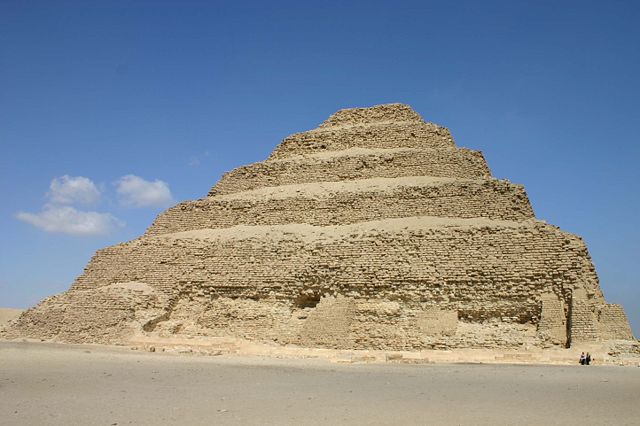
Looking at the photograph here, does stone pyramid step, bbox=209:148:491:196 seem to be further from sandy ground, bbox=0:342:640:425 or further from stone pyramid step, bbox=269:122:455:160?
sandy ground, bbox=0:342:640:425

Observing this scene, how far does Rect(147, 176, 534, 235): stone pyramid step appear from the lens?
75.7 feet

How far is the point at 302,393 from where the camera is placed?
376 inches

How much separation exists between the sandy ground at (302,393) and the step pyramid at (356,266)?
15.4ft

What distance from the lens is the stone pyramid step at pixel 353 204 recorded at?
909 inches

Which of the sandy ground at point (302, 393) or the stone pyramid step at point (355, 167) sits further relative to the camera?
the stone pyramid step at point (355, 167)

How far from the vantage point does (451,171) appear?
2597 cm

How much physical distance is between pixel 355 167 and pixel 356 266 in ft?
24.0

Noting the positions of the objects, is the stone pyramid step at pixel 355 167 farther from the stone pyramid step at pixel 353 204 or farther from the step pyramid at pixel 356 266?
the stone pyramid step at pixel 353 204

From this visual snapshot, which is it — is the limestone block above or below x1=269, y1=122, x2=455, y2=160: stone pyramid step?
below

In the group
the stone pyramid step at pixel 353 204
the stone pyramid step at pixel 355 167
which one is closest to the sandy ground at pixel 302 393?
the stone pyramid step at pixel 353 204

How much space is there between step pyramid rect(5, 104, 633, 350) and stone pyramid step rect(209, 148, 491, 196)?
7cm

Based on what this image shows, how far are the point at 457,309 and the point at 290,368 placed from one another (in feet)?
25.7

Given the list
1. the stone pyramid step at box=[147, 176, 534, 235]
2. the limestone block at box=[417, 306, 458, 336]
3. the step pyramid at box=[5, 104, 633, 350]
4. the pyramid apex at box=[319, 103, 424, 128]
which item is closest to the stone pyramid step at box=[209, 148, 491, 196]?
the step pyramid at box=[5, 104, 633, 350]

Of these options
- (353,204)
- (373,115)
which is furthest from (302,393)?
(373,115)
